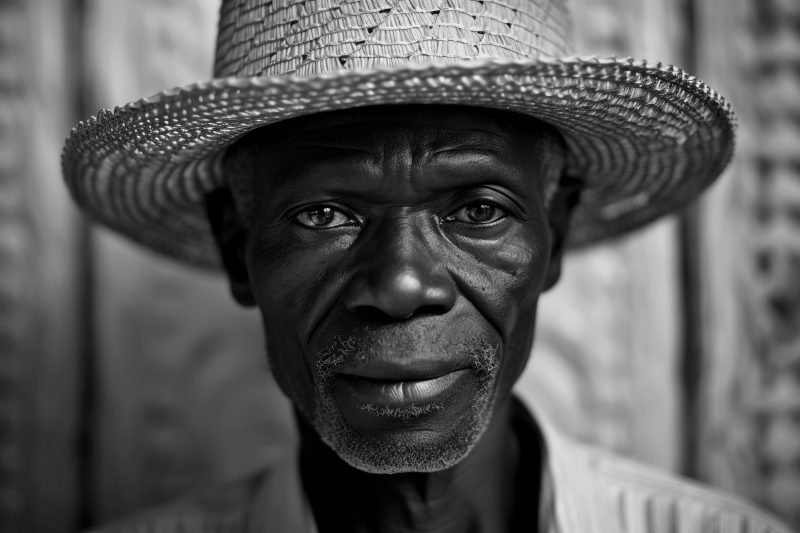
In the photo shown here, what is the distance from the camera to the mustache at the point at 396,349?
1239mm

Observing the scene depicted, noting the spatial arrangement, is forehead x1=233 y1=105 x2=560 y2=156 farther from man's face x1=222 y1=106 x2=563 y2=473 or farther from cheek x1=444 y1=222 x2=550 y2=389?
cheek x1=444 y1=222 x2=550 y2=389

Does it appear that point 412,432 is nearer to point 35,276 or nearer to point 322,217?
point 322,217

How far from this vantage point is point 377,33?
1212mm

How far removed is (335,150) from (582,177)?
0.68m

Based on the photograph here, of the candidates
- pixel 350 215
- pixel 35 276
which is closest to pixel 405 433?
pixel 350 215

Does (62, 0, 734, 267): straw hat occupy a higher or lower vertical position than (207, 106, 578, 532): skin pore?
higher

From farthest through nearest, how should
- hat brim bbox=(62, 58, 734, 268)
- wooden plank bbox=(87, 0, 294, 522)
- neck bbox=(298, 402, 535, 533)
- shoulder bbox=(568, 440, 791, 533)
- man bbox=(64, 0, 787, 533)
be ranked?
wooden plank bbox=(87, 0, 294, 522), shoulder bbox=(568, 440, 791, 533), neck bbox=(298, 402, 535, 533), man bbox=(64, 0, 787, 533), hat brim bbox=(62, 58, 734, 268)

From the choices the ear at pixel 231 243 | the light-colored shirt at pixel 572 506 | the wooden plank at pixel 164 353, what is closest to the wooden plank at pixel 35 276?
the wooden plank at pixel 164 353

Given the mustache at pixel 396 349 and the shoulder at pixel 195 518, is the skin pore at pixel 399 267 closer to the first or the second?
the mustache at pixel 396 349

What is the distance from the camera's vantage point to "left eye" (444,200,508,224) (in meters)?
1.33

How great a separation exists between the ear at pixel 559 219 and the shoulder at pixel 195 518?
86 cm

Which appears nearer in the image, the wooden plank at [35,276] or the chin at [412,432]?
the chin at [412,432]

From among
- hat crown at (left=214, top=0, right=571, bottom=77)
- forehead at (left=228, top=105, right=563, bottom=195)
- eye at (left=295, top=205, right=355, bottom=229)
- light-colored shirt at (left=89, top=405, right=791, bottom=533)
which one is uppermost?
hat crown at (left=214, top=0, right=571, bottom=77)

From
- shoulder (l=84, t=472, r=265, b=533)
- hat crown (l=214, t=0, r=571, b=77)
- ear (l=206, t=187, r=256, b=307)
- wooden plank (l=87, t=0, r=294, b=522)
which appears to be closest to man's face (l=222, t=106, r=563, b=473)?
hat crown (l=214, t=0, r=571, b=77)
